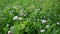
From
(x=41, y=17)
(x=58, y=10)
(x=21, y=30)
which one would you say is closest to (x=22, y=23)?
(x=21, y=30)

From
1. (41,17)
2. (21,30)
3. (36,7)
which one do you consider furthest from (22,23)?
(36,7)

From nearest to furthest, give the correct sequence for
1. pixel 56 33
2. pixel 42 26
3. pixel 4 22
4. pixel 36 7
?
pixel 56 33 → pixel 42 26 → pixel 4 22 → pixel 36 7

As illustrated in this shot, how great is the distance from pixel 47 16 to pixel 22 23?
1.79 feet

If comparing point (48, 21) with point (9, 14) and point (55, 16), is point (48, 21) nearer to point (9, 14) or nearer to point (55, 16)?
point (55, 16)

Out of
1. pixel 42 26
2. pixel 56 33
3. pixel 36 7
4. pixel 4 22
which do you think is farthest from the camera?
pixel 36 7

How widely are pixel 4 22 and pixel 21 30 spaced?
1.56 feet

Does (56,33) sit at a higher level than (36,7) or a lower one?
lower

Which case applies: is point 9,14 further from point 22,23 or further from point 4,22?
point 22,23

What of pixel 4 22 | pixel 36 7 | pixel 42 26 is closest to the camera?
pixel 42 26

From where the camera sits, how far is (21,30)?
3131 mm

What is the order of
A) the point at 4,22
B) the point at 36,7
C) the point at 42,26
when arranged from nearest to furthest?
1. the point at 42,26
2. the point at 4,22
3. the point at 36,7

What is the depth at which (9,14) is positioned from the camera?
145 inches

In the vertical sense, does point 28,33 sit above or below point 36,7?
below

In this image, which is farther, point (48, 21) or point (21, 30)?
point (48, 21)
